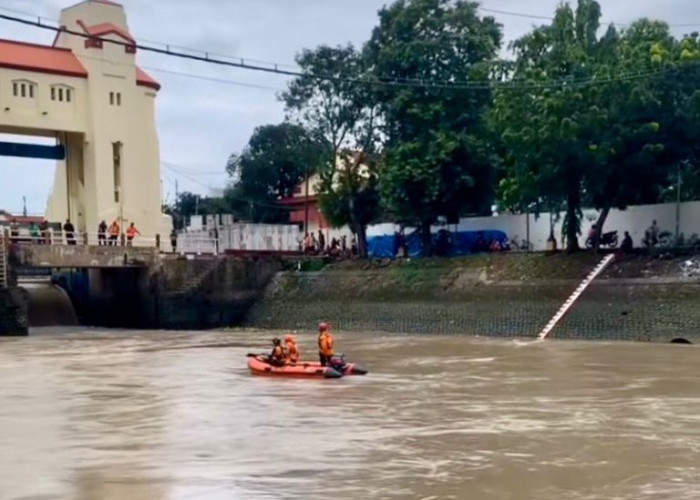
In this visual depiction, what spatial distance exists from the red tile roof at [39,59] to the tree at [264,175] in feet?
Answer: 65.6

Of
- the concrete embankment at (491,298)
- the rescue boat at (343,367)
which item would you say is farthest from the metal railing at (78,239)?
the rescue boat at (343,367)

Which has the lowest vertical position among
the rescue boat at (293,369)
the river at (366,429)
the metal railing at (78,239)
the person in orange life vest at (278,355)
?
the river at (366,429)

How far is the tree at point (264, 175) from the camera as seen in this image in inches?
2734

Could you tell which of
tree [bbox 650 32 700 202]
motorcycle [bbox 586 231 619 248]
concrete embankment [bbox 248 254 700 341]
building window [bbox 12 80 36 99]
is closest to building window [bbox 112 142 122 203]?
building window [bbox 12 80 36 99]

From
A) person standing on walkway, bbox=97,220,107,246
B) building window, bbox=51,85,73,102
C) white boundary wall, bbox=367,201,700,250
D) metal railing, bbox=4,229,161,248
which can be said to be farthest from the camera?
building window, bbox=51,85,73,102

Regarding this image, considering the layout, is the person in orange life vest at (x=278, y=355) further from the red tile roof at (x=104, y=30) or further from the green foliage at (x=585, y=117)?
the red tile roof at (x=104, y=30)

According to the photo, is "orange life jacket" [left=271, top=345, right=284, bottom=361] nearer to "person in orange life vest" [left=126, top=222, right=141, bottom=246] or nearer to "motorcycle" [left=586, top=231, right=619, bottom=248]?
"motorcycle" [left=586, top=231, right=619, bottom=248]

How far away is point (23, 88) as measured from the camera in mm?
47031

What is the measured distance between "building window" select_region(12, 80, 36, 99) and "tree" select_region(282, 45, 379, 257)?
12362 mm

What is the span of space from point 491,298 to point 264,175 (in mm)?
34571

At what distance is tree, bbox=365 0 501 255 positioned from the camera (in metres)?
45.0

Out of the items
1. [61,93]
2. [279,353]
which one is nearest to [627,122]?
[279,353]

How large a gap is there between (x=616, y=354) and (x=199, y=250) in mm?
25841

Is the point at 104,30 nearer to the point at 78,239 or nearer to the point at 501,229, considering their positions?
the point at 78,239
